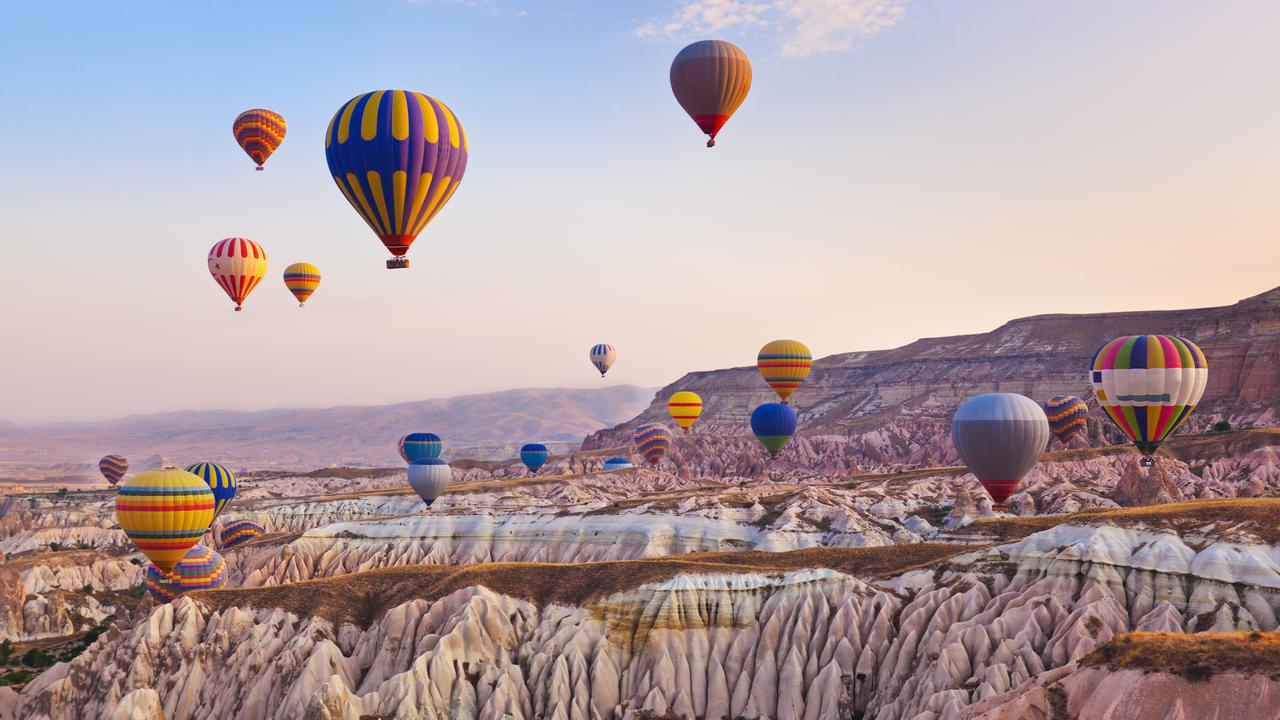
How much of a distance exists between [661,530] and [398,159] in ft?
163

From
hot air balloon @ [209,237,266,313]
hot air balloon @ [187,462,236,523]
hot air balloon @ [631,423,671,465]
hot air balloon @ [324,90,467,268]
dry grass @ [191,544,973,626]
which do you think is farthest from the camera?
hot air balloon @ [631,423,671,465]

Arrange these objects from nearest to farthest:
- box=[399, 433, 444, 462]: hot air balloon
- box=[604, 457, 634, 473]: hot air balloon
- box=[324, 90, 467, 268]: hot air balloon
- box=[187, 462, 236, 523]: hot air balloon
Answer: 1. box=[324, 90, 467, 268]: hot air balloon
2. box=[187, 462, 236, 523]: hot air balloon
3. box=[399, 433, 444, 462]: hot air balloon
4. box=[604, 457, 634, 473]: hot air balloon

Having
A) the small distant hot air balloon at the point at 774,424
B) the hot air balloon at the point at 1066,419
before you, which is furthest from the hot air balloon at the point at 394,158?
the hot air balloon at the point at 1066,419

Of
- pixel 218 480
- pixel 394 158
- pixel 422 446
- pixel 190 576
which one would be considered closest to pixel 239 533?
pixel 218 480

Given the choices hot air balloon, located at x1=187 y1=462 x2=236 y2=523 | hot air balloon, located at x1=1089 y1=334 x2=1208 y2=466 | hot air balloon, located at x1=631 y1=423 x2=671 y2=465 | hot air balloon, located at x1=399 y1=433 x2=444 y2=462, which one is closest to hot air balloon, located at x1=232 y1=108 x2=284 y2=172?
hot air balloon, located at x1=187 y1=462 x2=236 y2=523

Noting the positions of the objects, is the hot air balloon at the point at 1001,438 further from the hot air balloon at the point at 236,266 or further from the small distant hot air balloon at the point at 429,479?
the small distant hot air balloon at the point at 429,479

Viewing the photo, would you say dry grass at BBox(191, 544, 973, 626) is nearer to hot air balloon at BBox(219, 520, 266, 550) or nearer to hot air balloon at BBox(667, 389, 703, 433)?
hot air balloon at BBox(219, 520, 266, 550)

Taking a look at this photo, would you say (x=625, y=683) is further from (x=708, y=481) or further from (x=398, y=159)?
(x=708, y=481)

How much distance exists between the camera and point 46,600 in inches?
3831

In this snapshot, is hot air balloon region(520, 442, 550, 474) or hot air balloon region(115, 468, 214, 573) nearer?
hot air balloon region(115, 468, 214, 573)

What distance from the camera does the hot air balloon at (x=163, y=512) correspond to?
64.8 meters

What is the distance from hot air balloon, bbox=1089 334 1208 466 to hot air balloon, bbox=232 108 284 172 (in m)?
66.6

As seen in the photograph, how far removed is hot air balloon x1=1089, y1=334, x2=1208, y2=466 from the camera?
63531mm

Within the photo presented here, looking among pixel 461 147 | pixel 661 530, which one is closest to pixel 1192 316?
pixel 661 530
